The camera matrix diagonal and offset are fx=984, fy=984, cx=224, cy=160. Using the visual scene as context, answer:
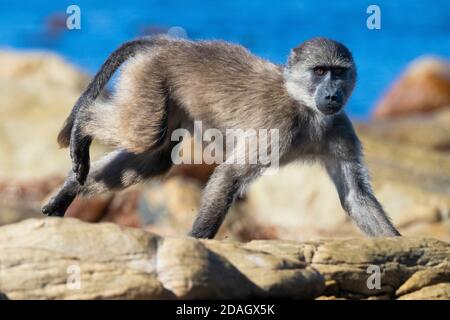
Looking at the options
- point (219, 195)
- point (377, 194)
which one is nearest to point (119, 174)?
point (219, 195)

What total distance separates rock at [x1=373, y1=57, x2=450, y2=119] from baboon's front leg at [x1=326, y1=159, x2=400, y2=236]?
16270 millimetres

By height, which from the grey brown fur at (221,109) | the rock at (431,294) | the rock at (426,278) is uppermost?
the grey brown fur at (221,109)

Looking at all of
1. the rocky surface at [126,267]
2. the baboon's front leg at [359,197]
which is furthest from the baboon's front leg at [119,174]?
the rocky surface at [126,267]

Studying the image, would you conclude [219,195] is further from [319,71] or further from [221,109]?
[319,71]

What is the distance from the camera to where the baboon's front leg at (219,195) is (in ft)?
30.3

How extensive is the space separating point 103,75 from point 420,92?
1754 cm

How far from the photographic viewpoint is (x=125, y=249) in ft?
22.7

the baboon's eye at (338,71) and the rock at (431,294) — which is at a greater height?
the baboon's eye at (338,71)

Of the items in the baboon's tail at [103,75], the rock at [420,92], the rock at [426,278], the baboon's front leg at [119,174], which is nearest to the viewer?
the rock at [426,278]

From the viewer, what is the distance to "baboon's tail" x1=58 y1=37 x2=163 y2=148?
10156 mm

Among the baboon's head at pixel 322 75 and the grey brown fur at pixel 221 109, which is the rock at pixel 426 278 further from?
the baboon's head at pixel 322 75

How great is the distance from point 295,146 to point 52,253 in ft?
11.9

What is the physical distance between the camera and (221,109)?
32.7ft

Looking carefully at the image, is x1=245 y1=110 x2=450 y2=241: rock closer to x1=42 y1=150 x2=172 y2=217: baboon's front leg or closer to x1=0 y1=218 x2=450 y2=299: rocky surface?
x1=42 y1=150 x2=172 y2=217: baboon's front leg
